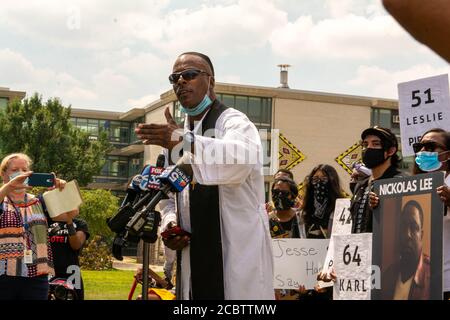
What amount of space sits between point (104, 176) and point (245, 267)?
80.8 metres

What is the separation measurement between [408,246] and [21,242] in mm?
3424

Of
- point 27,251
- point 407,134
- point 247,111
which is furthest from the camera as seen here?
point 247,111

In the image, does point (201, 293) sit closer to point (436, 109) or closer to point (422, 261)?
point (422, 261)

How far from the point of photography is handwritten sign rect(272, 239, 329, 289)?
7.71 metres

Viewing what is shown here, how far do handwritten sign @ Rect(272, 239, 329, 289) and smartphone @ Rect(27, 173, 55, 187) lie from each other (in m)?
2.47

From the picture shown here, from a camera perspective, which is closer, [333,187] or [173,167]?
[173,167]

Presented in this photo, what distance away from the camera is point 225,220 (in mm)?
4266

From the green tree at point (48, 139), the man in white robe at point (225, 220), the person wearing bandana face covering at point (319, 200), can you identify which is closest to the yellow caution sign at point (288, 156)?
the person wearing bandana face covering at point (319, 200)

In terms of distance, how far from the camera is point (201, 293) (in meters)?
4.31

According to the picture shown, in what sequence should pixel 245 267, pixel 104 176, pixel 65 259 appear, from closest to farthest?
pixel 245 267, pixel 65 259, pixel 104 176

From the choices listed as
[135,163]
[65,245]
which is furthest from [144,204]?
[135,163]

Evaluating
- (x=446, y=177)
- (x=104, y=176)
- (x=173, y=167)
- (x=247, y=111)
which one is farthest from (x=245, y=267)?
(x=104, y=176)

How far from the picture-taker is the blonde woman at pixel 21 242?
696cm

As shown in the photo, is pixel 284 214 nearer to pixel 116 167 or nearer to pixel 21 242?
pixel 21 242
